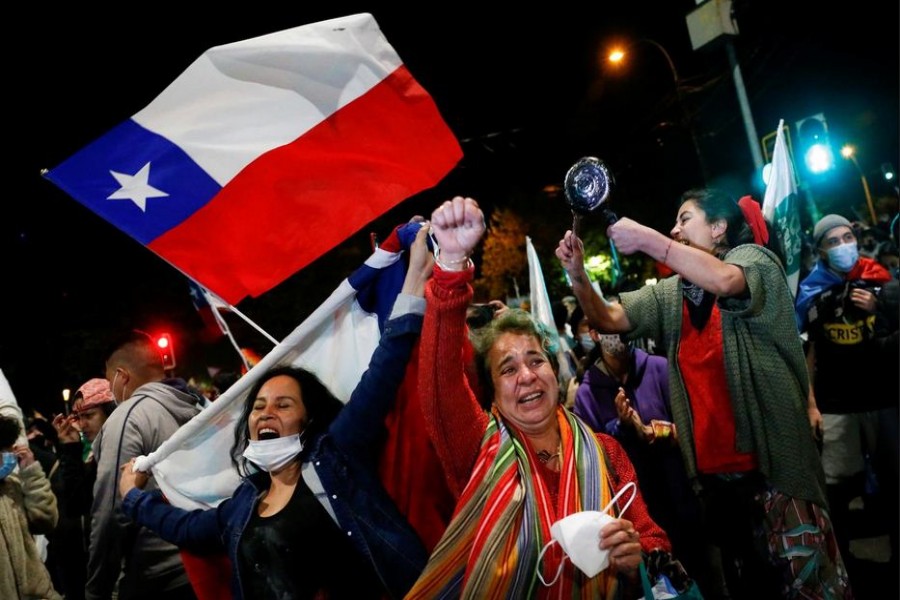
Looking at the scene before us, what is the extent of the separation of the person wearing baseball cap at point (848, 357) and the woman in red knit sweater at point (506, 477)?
3.21m

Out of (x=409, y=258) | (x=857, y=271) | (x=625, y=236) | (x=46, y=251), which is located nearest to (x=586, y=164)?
(x=625, y=236)

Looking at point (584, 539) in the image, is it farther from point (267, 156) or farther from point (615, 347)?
point (615, 347)

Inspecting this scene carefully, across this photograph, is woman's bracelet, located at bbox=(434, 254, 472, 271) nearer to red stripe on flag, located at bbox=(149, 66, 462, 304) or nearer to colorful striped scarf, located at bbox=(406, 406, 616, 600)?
colorful striped scarf, located at bbox=(406, 406, 616, 600)

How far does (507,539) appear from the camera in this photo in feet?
8.13

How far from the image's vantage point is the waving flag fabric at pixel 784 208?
4.73 m

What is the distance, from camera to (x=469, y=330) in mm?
3531

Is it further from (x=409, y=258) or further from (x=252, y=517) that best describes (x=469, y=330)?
(x=252, y=517)

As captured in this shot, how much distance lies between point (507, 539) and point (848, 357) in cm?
383

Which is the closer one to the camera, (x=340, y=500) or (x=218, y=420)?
(x=340, y=500)

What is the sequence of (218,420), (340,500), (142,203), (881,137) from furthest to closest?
(881,137)
(142,203)
(218,420)
(340,500)

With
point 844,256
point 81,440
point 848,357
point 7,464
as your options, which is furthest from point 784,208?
point 7,464

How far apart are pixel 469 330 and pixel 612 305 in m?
0.79

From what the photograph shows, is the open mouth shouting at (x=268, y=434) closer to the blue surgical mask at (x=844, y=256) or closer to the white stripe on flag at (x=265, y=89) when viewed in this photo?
the white stripe on flag at (x=265, y=89)

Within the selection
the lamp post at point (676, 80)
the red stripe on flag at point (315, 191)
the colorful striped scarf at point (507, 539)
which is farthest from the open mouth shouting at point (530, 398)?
the lamp post at point (676, 80)
